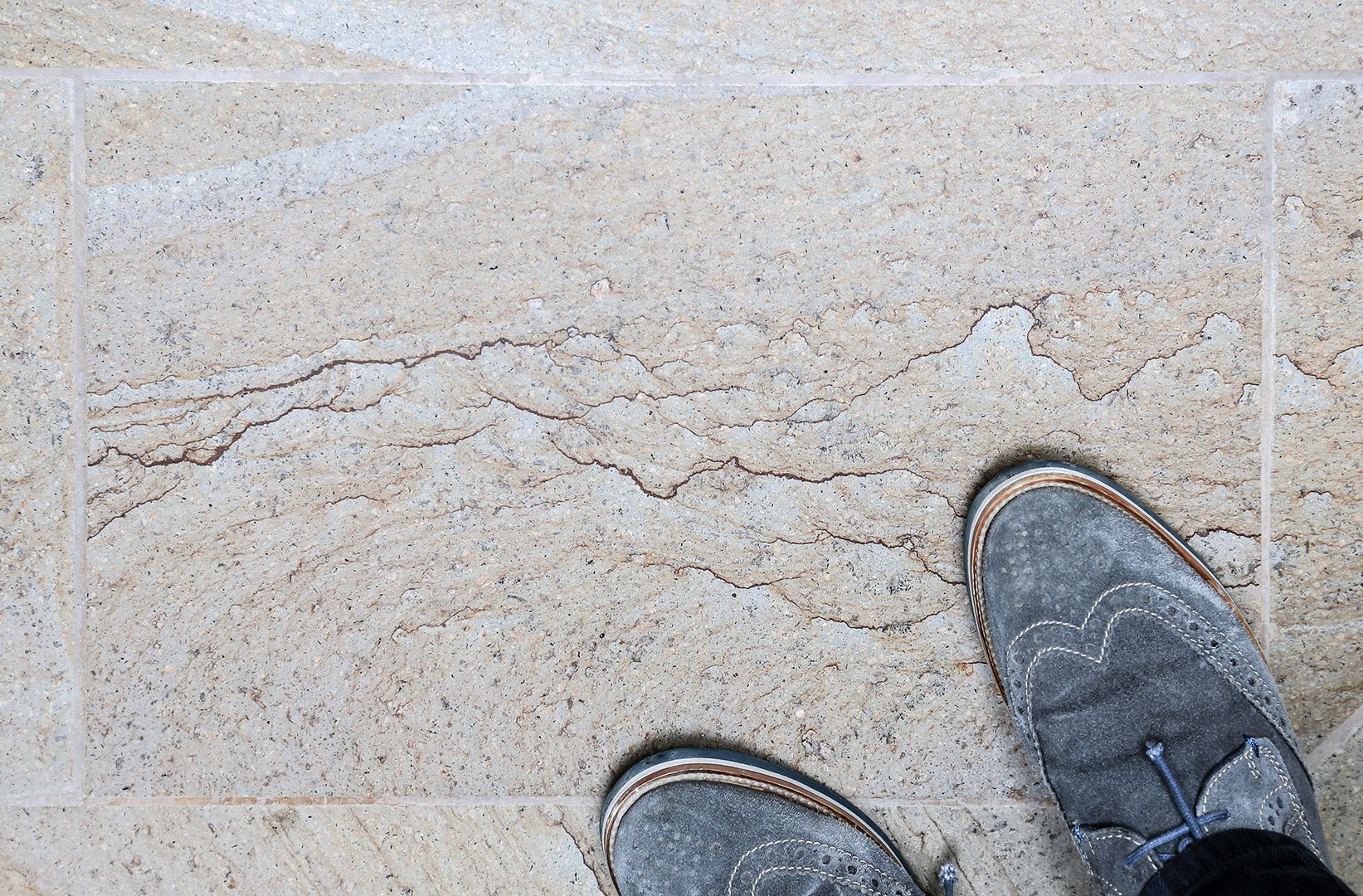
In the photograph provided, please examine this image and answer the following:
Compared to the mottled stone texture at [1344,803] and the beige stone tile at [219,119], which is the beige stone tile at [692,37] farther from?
the mottled stone texture at [1344,803]

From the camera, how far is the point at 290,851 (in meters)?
1.02

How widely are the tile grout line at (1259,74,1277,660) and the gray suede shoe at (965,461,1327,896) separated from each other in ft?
0.21

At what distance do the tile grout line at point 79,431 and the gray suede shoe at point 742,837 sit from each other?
76 centimetres

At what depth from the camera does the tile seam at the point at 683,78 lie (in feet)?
3.10

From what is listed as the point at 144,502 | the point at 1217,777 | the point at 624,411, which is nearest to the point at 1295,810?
the point at 1217,777

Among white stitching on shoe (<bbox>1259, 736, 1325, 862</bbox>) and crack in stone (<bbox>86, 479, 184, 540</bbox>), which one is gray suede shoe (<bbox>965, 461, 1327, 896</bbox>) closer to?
white stitching on shoe (<bbox>1259, 736, 1325, 862</bbox>)

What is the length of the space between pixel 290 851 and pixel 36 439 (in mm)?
687

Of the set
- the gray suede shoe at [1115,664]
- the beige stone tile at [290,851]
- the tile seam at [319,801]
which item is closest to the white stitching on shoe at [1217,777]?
the gray suede shoe at [1115,664]

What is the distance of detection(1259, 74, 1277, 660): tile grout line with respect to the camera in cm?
95

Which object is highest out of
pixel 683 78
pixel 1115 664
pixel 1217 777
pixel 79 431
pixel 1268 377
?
pixel 683 78

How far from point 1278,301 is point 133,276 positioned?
5.16 feet

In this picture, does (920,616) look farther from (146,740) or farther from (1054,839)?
(146,740)

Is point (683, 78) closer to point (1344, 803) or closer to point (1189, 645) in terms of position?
point (1189, 645)

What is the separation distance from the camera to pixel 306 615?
100 cm
